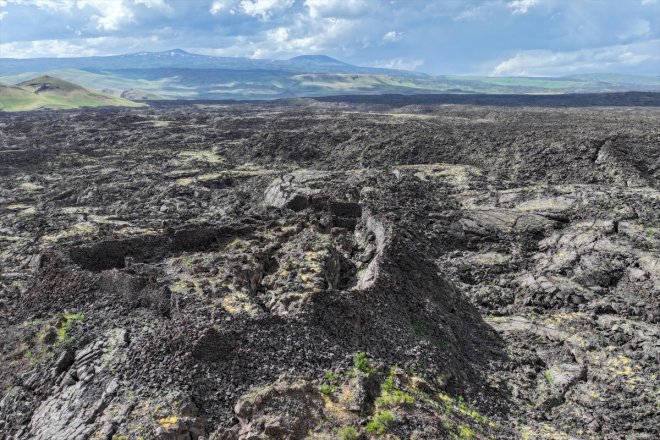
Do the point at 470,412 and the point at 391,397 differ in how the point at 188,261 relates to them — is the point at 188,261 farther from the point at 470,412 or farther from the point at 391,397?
the point at 470,412

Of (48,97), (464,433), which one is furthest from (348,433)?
(48,97)

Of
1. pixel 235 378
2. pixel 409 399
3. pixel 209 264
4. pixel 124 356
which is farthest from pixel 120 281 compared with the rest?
pixel 409 399

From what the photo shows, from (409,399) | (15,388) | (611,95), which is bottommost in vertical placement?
(15,388)

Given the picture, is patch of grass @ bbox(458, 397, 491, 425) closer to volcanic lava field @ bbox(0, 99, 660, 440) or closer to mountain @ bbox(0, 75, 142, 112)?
volcanic lava field @ bbox(0, 99, 660, 440)

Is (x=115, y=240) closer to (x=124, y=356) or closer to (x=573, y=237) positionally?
(x=124, y=356)

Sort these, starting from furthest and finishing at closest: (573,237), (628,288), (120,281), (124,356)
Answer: (573,237)
(628,288)
(120,281)
(124,356)

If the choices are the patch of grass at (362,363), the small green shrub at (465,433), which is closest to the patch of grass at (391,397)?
the patch of grass at (362,363)

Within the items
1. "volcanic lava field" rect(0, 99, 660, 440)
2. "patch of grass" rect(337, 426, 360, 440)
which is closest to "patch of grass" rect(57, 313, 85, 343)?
"volcanic lava field" rect(0, 99, 660, 440)
